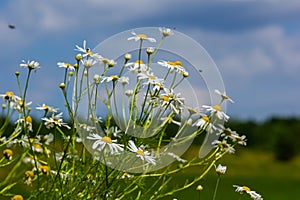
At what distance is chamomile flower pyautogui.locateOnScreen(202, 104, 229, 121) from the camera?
91.9 inches

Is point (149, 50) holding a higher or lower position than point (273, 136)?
lower

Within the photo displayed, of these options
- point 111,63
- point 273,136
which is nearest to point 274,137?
point 273,136

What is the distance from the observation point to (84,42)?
90.7 inches

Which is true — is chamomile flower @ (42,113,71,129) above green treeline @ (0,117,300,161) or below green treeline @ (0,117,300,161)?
below

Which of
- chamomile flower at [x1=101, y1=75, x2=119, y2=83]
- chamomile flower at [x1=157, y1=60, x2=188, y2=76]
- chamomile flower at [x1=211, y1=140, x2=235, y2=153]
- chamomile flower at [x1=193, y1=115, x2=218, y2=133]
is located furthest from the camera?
chamomile flower at [x1=211, y1=140, x2=235, y2=153]

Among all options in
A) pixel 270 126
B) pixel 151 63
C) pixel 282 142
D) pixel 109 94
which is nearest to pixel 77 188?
pixel 109 94

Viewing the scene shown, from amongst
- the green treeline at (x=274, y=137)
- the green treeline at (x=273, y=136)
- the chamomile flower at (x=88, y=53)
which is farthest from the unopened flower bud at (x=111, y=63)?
the green treeline at (x=274, y=137)

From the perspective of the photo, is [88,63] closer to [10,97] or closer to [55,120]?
[55,120]

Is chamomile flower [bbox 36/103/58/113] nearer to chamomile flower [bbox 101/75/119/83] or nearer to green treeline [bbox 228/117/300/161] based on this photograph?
chamomile flower [bbox 101/75/119/83]

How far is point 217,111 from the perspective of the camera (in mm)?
2340

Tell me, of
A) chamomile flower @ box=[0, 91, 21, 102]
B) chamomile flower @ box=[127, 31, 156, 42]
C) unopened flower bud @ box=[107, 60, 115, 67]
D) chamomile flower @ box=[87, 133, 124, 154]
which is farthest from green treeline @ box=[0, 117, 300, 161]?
chamomile flower @ box=[87, 133, 124, 154]

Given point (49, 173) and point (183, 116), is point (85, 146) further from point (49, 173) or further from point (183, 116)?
point (183, 116)

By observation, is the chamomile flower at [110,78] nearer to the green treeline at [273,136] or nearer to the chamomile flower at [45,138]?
the chamomile flower at [45,138]

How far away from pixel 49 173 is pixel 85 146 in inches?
8.1
